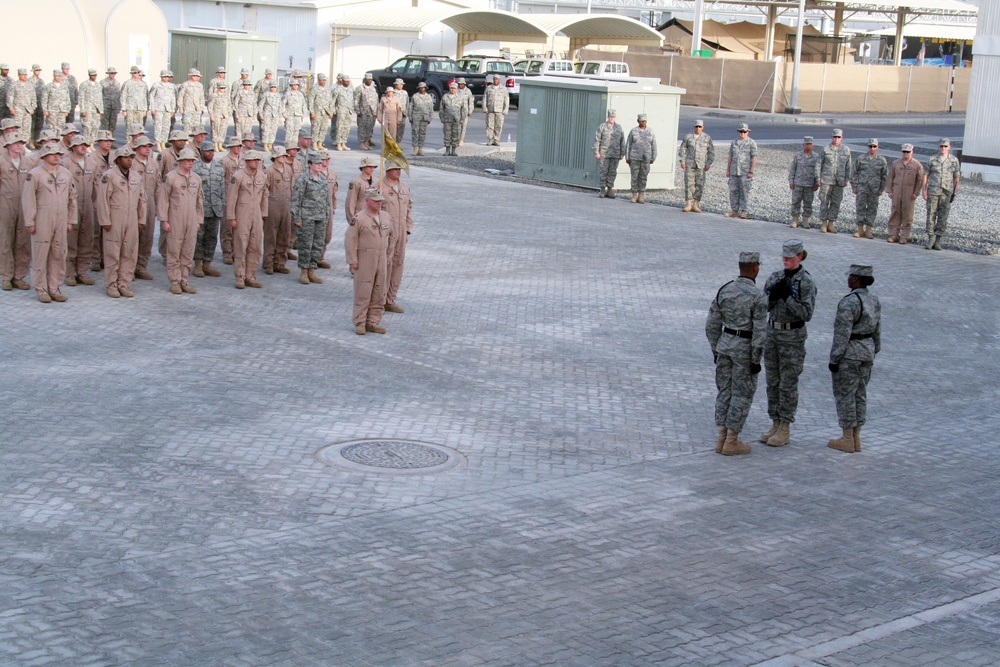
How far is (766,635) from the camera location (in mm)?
7207

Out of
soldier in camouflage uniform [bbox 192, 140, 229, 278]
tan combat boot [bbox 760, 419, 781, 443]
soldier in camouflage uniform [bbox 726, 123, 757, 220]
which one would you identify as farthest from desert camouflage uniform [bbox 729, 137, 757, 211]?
tan combat boot [bbox 760, 419, 781, 443]

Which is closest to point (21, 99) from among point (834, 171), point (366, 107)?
point (366, 107)

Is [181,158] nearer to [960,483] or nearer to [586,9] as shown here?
[960,483]

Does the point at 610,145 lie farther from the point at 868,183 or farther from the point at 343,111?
the point at 343,111

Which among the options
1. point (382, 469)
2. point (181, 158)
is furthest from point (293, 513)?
point (181, 158)

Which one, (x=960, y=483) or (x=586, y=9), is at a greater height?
(x=586, y=9)

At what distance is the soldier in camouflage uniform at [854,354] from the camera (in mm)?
10695

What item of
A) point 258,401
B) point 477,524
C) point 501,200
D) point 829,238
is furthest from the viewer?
point 501,200

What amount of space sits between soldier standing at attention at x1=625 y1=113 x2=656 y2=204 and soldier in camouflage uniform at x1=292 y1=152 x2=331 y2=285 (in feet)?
30.8

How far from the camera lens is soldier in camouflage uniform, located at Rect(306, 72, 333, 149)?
30.5 metres

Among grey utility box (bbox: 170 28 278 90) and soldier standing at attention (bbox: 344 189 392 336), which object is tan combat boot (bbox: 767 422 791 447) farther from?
grey utility box (bbox: 170 28 278 90)

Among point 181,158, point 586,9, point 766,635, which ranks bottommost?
point 766,635

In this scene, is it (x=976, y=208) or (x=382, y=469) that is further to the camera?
(x=976, y=208)

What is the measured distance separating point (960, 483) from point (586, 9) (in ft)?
206
